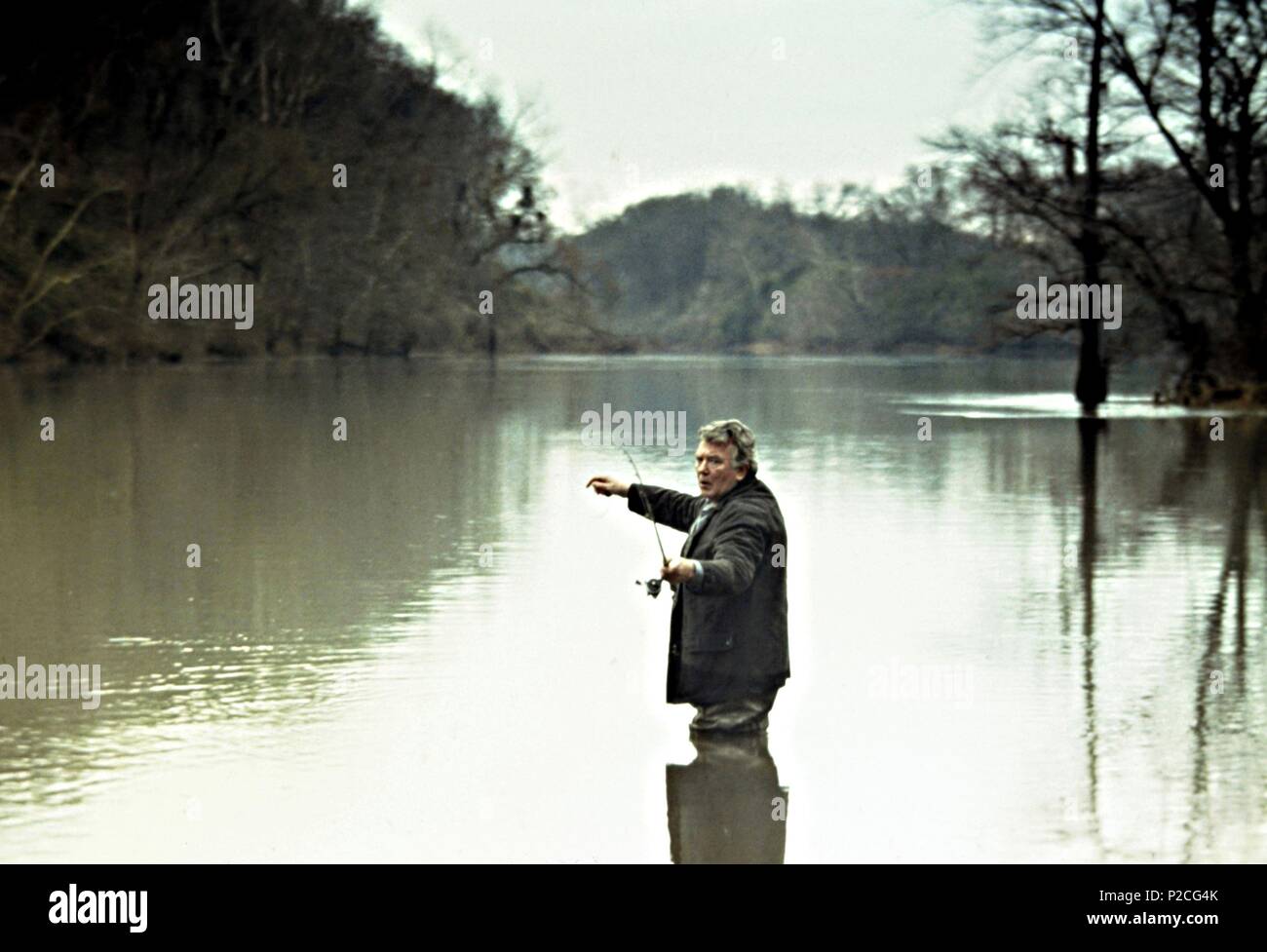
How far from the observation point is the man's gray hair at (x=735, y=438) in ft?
25.2

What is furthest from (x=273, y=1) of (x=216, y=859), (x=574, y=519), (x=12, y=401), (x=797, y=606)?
(x=216, y=859)

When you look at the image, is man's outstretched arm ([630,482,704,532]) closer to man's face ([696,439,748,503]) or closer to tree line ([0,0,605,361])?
man's face ([696,439,748,503])

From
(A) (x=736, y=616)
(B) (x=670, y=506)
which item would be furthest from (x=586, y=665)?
(A) (x=736, y=616)

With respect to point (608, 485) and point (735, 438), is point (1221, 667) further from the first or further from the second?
point (608, 485)

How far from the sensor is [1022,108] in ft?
120

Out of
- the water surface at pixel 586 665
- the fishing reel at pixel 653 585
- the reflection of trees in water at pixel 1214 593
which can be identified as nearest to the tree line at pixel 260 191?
the reflection of trees in water at pixel 1214 593

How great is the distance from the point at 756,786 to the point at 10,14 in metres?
59.4

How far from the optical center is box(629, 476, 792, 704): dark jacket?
25.1 ft

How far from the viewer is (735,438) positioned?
7.72 metres

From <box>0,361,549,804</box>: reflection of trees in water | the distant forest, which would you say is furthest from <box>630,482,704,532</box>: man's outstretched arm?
the distant forest

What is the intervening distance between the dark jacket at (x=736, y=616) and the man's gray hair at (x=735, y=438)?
0.33 ft

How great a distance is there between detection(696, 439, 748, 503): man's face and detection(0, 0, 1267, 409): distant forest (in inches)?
1116

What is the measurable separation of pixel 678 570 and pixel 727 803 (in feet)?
3.35
